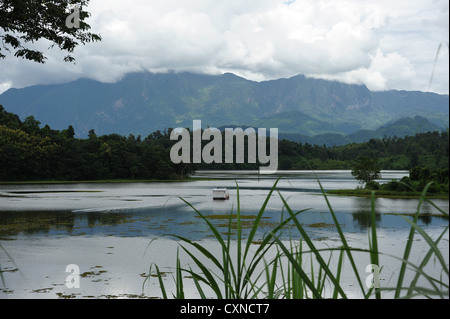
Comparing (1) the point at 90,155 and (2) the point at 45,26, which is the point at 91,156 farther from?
(2) the point at 45,26

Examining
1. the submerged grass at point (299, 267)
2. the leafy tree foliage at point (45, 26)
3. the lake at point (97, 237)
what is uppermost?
the leafy tree foliage at point (45, 26)

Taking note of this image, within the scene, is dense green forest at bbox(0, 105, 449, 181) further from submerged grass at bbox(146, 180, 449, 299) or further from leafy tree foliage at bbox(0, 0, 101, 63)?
submerged grass at bbox(146, 180, 449, 299)

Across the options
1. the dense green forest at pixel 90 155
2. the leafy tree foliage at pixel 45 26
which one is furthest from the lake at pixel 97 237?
the dense green forest at pixel 90 155

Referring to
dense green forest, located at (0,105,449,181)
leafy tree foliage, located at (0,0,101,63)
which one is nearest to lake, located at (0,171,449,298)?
leafy tree foliage, located at (0,0,101,63)

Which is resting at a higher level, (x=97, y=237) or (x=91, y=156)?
(x=91, y=156)

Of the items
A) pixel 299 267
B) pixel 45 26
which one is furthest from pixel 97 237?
pixel 299 267

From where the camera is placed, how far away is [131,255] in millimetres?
11938

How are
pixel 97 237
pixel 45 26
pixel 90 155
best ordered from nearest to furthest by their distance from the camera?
pixel 45 26 → pixel 97 237 → pixel 90 155

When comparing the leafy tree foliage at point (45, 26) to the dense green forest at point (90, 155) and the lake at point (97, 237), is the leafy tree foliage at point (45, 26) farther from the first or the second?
the dense green forest at point (90, 155)

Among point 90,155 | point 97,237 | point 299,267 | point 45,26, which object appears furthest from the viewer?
point 90,155

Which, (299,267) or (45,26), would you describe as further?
(45,26)
